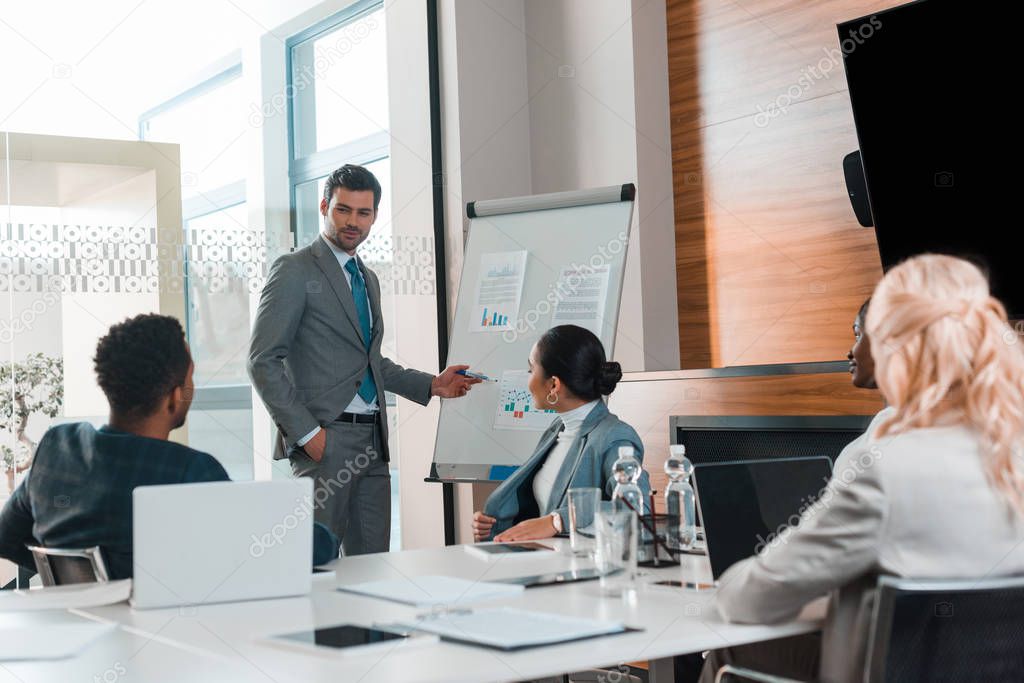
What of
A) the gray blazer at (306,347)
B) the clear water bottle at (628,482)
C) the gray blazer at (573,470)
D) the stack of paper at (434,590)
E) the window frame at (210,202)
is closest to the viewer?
the stack of paper at (434,590)

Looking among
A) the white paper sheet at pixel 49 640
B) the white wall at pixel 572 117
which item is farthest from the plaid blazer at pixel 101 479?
the white wall at pixel 572 117

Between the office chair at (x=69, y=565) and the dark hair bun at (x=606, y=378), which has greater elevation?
the dark hair bun at (x=606, y=378)

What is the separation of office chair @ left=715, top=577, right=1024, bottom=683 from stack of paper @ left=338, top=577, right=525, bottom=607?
66cm

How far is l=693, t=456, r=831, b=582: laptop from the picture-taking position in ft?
6.00

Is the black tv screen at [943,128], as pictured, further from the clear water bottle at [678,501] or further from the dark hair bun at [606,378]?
the clear water bottle at [678,501]

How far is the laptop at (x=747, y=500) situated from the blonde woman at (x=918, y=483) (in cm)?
27

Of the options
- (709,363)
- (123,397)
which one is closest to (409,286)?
(709,363)

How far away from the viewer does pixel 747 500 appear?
193cm

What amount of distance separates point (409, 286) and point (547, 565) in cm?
300

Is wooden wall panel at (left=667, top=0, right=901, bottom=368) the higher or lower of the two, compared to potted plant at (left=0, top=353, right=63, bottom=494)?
higher

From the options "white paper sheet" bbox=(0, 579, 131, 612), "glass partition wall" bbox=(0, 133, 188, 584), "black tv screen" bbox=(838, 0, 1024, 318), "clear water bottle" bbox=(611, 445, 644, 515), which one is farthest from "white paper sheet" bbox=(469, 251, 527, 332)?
"white paper sheet" bbox=(0, 579, 131, 612)

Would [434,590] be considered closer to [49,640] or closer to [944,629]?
[49,640]

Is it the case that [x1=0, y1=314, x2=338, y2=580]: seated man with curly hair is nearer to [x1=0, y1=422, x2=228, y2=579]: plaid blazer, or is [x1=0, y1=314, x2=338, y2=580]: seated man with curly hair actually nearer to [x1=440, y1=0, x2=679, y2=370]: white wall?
[x1=0, y1=422, x2=228, y2=579]: plaid blazer

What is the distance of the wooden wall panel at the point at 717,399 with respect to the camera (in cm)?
336
